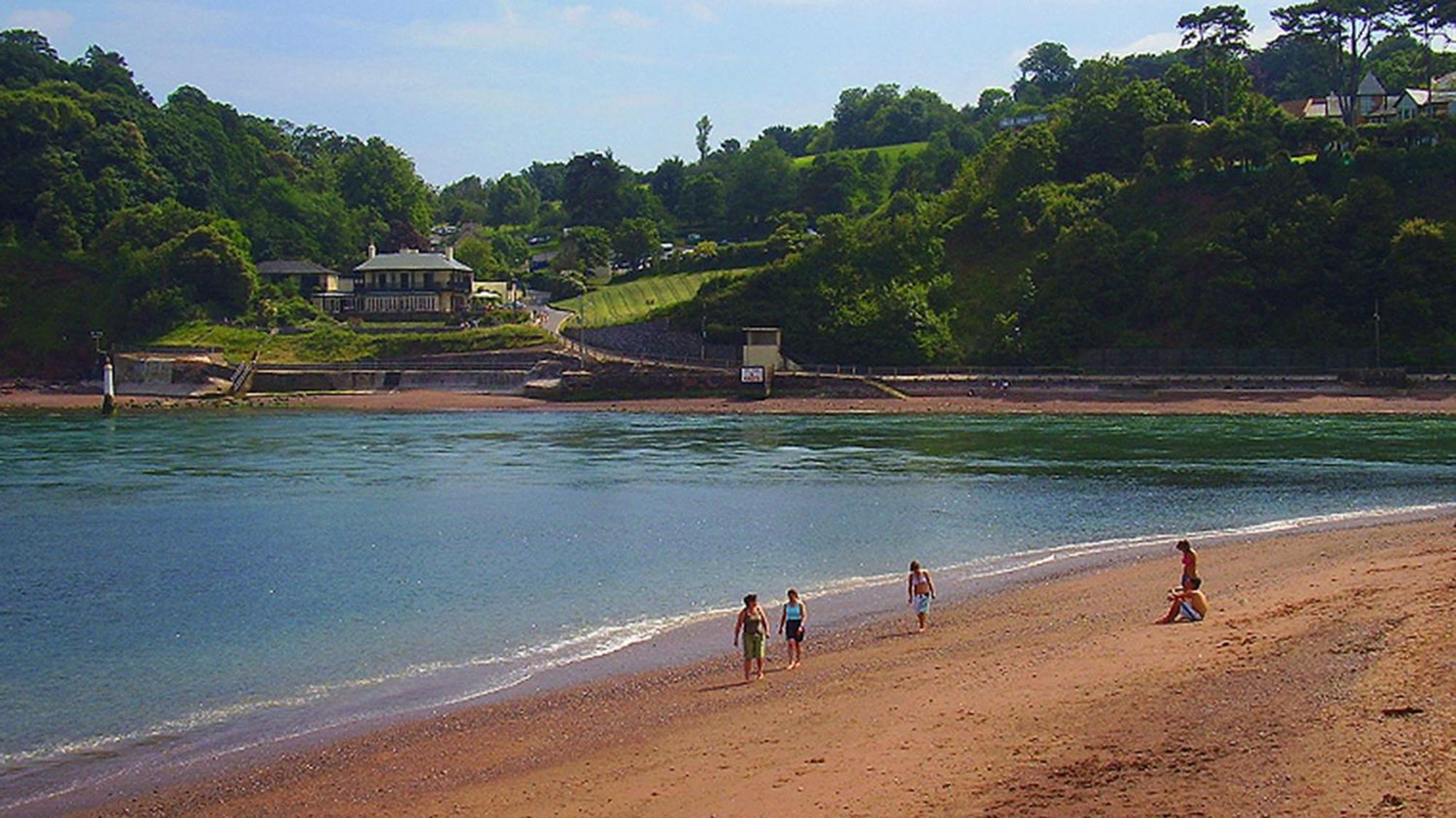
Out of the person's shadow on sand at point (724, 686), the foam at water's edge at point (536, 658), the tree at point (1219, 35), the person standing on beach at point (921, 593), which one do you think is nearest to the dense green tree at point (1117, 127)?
the tree at point (1219, 35)

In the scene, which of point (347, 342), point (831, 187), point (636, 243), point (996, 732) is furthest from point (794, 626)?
point (831, 187)

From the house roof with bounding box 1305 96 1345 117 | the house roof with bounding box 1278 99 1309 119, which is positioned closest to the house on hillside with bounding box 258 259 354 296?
the house roof with bounding box 1305 96 1345 117

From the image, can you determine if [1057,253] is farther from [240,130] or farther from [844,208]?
[240,130]

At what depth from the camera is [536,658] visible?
75.4 feet

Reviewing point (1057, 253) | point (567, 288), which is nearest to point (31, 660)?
point (1057, 253)

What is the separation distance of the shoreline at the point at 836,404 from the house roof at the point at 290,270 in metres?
26.2

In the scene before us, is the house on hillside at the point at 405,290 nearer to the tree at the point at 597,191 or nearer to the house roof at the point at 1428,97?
the tree at the point at 597,191

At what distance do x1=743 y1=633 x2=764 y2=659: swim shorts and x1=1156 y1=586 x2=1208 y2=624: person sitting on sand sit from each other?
6579 mm

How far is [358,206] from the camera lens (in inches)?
5748

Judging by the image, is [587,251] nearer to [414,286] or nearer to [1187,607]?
[414,286]

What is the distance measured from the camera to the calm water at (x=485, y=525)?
22.6m

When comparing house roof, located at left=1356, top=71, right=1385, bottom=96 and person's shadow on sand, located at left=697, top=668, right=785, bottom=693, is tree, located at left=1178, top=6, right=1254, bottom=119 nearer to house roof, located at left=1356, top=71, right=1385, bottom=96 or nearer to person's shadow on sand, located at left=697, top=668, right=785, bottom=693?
house roof, located at left=1356, top=71, right=1385, bottom=96

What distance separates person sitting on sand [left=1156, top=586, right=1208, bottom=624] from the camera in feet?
69.5

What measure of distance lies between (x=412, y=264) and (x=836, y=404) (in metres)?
45.6
